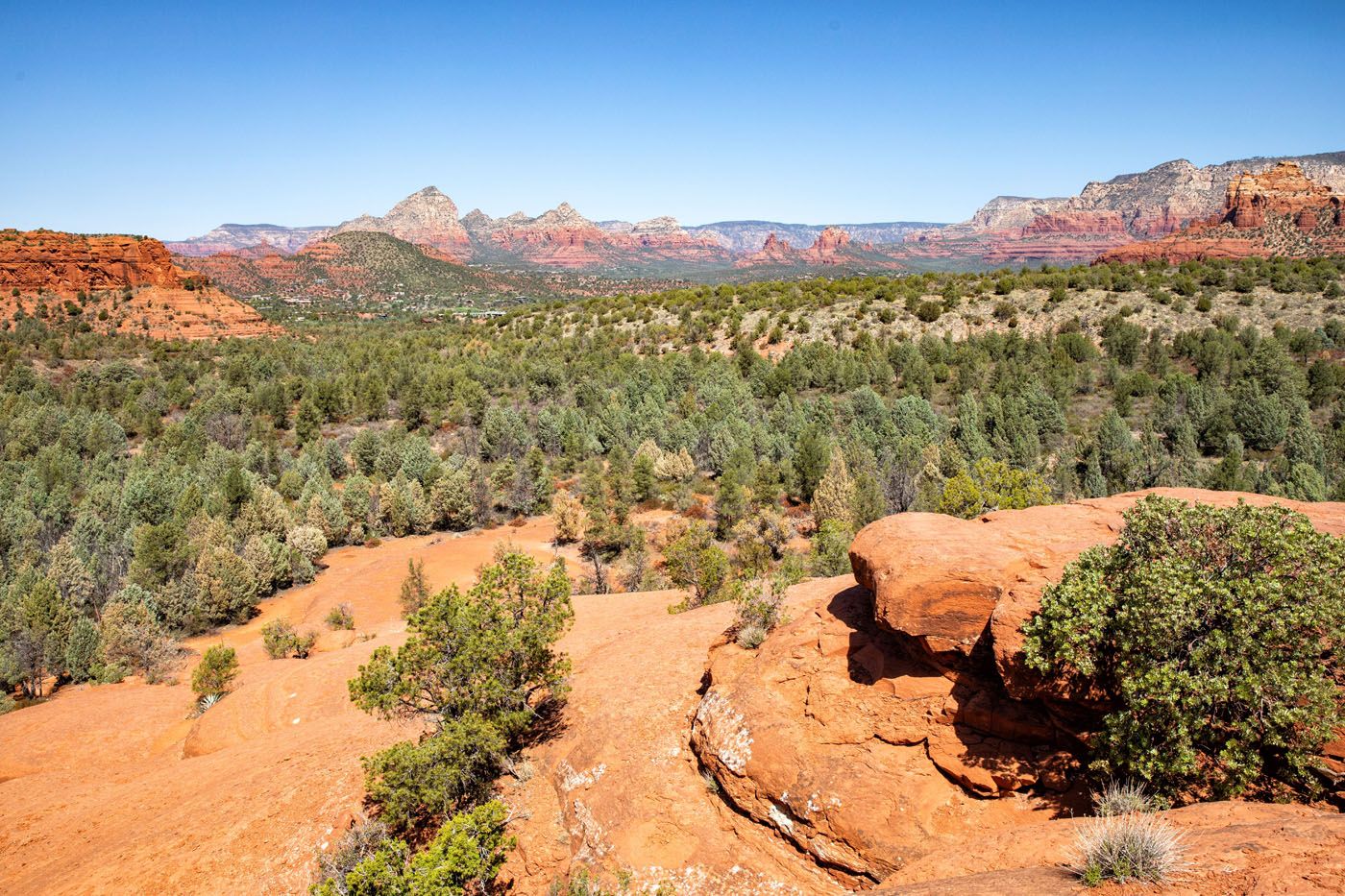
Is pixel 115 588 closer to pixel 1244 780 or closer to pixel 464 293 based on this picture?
pixel 1244 780

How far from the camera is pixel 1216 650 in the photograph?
6801mm

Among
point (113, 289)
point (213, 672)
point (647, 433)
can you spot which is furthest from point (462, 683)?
point (113, 289)

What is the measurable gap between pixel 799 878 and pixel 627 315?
229 ft

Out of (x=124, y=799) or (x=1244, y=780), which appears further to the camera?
(x=124, y=799)

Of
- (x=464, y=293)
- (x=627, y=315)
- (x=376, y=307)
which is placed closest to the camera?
(x=627, y=315)

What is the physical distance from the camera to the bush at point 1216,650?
6551 millimetres

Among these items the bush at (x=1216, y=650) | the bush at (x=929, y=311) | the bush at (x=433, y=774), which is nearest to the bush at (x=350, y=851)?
the bush at (x=433, y=774)

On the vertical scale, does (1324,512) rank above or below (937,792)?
above

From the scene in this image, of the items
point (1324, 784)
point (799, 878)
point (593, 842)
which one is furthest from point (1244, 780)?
point (593, 842)

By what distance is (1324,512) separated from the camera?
9789 millimetres

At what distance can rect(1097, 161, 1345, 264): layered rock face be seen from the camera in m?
73.6

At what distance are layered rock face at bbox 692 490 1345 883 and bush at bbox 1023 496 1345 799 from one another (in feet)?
2.72

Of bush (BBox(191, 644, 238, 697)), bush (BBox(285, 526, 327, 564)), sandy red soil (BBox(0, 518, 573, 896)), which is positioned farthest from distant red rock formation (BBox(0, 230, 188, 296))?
bush (BBox(191, 644, 238, 697))

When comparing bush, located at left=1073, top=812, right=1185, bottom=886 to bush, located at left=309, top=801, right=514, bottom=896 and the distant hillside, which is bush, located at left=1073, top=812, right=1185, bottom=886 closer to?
bush, located at left=309, top=801, right=514, bottom=896
